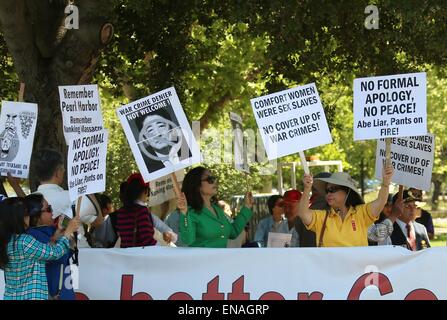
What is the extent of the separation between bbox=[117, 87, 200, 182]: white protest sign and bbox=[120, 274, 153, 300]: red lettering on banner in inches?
34.2

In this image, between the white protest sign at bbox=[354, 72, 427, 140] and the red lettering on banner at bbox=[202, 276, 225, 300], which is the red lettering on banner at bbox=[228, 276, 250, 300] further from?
the white protest sign at bbox=[354, 72, 427, 140]

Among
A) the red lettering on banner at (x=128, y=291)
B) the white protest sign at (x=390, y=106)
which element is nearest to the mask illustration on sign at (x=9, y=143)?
the red lettering on banner at (x=128, y=291)

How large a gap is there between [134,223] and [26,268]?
69.9 inches

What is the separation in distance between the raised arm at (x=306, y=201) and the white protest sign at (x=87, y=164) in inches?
63.2

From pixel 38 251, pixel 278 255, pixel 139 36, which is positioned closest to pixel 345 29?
pixel 139 36

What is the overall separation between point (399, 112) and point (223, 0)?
498 cm

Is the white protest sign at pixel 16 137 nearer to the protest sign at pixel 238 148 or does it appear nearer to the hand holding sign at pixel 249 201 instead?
the hand holding sign at pixel 249 201

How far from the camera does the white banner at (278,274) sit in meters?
7.06

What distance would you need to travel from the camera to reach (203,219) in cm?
789

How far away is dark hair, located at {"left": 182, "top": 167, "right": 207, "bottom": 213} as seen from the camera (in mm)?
8020

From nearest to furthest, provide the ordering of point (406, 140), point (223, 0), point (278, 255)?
point (278, 255) → point (406, 140) → point (223, 0)

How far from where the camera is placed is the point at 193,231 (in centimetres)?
770

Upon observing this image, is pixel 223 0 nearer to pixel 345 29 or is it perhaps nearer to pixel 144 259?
pixel 345 29

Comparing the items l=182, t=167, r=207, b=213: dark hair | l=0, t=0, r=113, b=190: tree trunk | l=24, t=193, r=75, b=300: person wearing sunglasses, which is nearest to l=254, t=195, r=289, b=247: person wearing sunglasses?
l=0, t=0, r=113, b=190: tree trunk
